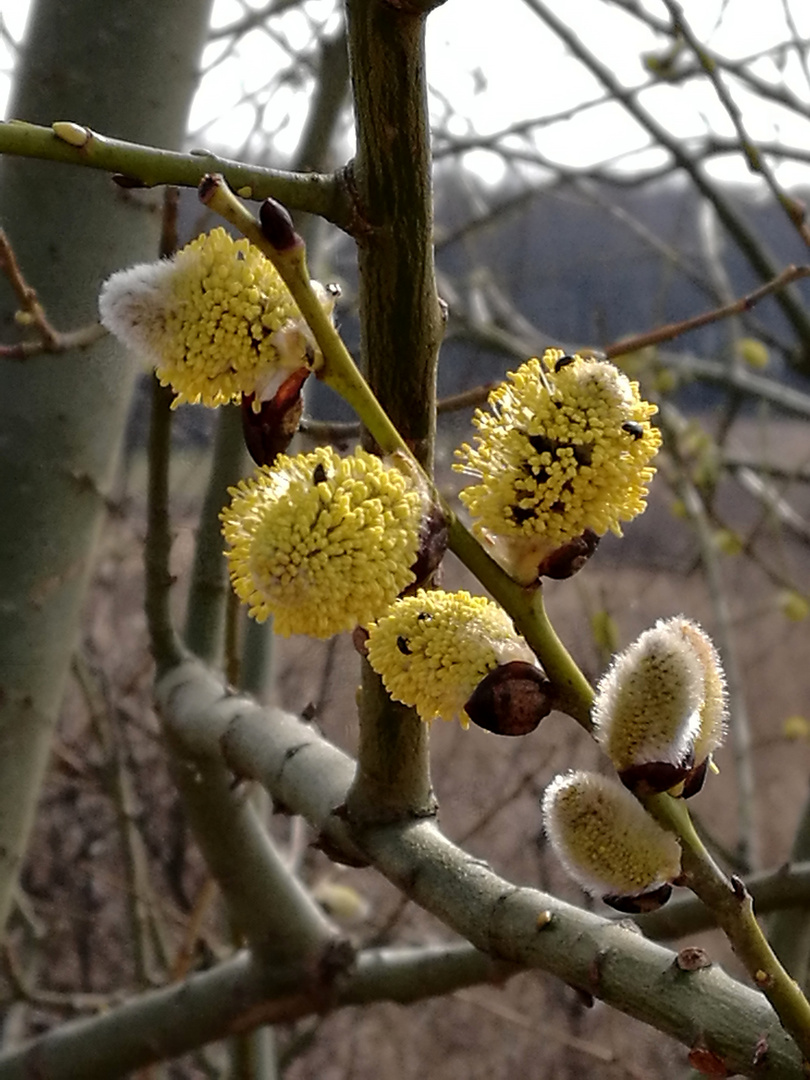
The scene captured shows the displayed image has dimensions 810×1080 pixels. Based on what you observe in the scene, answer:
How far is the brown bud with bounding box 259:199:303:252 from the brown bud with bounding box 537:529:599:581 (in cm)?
12

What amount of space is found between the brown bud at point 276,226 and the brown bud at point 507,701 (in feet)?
0.43

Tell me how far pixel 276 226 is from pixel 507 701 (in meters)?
0.14

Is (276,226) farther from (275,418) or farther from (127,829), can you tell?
(127,829)

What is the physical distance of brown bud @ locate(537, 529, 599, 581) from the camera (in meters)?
0.30

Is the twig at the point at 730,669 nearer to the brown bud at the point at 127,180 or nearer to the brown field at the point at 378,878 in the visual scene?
the brown field at the point at 378,878

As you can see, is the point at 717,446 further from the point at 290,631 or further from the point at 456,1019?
the point at 456,1019

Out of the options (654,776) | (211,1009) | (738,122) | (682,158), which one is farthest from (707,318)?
(682,158)

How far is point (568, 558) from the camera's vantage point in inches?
12.1

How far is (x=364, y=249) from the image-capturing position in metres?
0.30

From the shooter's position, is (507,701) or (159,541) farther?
(159,541)

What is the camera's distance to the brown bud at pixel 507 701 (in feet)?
0.95

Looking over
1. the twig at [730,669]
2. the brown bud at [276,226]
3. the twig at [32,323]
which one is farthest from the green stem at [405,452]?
the twig at [730,669]

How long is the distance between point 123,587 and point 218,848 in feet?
6.86

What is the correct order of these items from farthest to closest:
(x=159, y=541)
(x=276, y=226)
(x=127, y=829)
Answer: (x=127, y=829) → (x=159, y=541) → (x=276, y=226)
